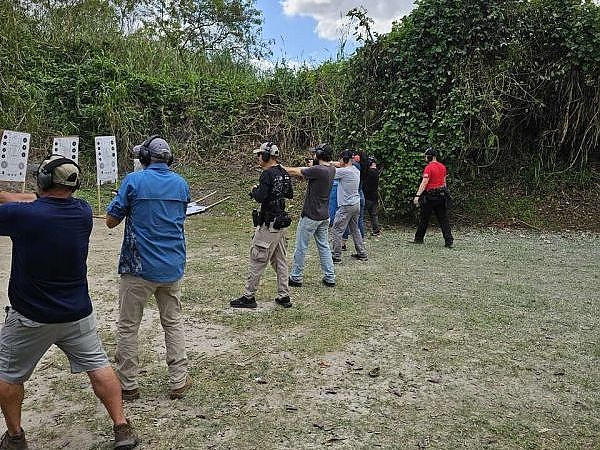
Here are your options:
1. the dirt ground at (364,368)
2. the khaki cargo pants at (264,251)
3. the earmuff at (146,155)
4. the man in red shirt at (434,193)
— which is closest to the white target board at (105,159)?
the dirt ground at (364,368)

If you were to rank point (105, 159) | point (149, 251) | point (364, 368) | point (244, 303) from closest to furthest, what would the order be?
point (149, 251) < point (364, 368) < point (244, 303) < point (105, 159)

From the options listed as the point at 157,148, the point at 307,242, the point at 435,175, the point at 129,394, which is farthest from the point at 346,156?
the point at 129,394

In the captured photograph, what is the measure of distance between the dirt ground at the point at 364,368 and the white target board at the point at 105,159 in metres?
4.61

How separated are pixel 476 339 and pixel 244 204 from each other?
29.2 ft

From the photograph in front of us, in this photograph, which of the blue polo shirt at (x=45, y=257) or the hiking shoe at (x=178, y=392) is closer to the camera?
the blue polo shirt at (x=45, y=257)

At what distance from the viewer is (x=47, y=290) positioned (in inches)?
117

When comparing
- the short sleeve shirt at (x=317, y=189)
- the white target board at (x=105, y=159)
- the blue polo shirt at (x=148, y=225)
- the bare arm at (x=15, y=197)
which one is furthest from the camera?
the white target board at (x=105, y=159)

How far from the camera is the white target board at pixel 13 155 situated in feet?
33.5

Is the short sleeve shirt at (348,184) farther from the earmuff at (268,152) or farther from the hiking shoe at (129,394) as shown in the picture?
the hiking shoe at (129,394)

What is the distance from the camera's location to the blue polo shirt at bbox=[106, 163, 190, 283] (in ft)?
12.1

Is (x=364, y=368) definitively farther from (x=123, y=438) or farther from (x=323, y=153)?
(x=323, y=153)

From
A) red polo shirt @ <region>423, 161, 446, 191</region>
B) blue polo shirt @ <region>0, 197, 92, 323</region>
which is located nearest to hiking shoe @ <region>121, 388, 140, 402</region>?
blue polo shirt @ <region>0, 197, 92, 323</region>

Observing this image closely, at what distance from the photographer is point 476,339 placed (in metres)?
5.18

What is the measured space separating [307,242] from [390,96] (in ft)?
21.2
